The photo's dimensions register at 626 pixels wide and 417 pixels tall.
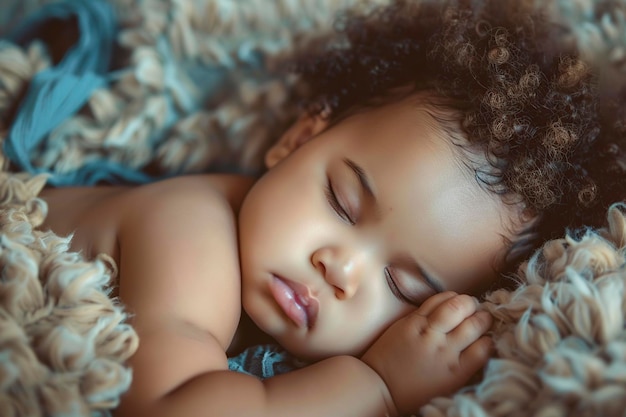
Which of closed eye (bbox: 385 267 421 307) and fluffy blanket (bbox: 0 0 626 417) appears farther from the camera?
closed eye (bbox: 385 267 421 307)

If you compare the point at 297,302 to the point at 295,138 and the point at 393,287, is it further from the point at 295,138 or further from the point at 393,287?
the point at 295,138

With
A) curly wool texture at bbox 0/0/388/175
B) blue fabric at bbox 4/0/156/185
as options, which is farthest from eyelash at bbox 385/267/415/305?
blue fabric at bbox 4/0/156/185

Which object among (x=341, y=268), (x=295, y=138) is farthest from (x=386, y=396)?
(x=295, y=138)

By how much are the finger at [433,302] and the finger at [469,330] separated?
5 centimetres

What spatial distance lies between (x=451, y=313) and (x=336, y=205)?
0.25m

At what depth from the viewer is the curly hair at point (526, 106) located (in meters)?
1.00

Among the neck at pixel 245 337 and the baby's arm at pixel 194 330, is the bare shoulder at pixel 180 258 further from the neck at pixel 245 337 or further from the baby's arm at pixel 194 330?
the neck at pixel 245 337

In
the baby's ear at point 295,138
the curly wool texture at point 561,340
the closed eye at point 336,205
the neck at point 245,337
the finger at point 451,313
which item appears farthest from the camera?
the baby's ear at point 295,138

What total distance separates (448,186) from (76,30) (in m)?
0.88

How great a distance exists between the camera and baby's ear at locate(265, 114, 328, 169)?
1252 mm

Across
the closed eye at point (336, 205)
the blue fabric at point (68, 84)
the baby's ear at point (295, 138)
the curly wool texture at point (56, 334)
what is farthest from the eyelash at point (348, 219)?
the blue fabric at point (68, 84)

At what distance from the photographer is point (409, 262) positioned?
97 cm

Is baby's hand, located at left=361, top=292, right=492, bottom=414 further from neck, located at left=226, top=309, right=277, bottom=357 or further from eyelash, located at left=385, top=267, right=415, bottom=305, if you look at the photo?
neck, located at left=226, top=309, right=277, bottom=357

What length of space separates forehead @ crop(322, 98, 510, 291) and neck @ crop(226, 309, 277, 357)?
33 centimetres
